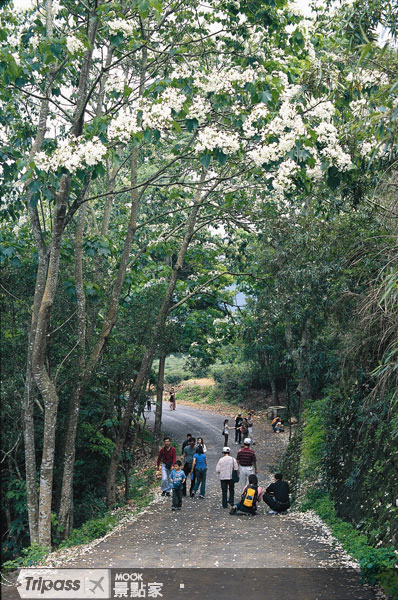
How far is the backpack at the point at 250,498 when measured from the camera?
501 inches

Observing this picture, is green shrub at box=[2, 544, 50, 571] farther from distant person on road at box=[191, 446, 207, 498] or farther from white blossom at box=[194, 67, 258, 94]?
white blossom at box=[194, 67, 258, 94]

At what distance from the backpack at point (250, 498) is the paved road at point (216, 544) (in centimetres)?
26

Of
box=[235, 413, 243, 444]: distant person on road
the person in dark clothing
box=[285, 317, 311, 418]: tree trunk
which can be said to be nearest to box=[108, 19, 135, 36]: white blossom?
the person in dark clothing

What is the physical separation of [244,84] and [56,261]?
4.38 meters

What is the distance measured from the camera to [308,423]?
16.6 m

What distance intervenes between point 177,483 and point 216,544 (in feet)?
11.4

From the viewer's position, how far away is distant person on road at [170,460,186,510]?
43.1 feet

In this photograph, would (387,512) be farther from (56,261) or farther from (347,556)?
(56,261)

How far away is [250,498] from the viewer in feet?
41.8

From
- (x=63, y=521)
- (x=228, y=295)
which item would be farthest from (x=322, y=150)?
(x=228, y=295)

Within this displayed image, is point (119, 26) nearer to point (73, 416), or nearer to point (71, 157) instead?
point (71, 157)

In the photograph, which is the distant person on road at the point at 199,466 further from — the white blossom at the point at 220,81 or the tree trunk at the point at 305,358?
the white blossom at the point at 220,81

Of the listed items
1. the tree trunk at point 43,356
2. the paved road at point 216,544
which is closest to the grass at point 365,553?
the paved road at point 216,544

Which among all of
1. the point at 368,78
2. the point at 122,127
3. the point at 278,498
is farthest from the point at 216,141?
the point at 278,498
